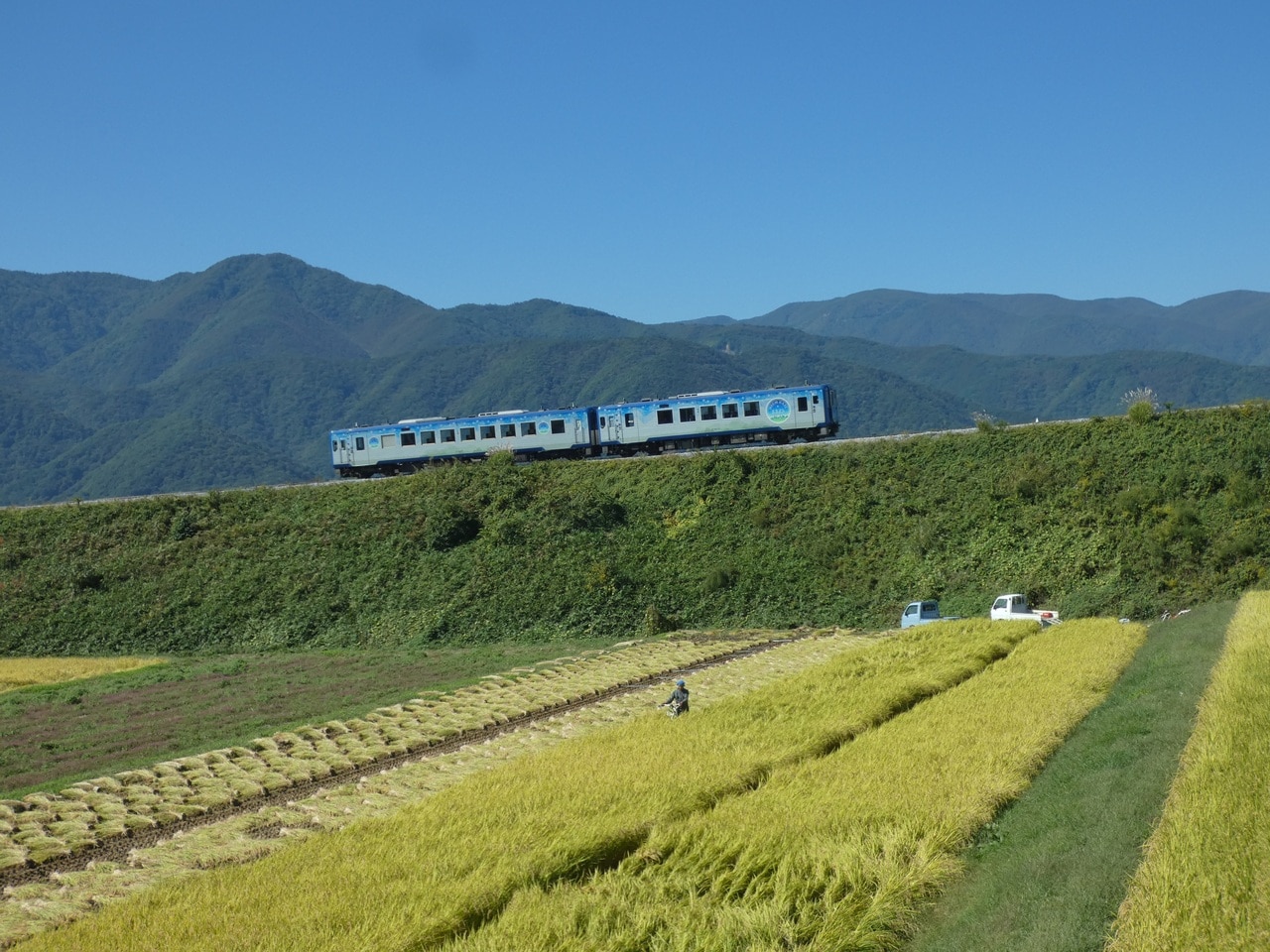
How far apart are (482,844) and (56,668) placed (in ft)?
90.4

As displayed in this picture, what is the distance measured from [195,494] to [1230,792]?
45.0 metres

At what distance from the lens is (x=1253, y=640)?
20266 mm

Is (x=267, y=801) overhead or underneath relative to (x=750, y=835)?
underneath

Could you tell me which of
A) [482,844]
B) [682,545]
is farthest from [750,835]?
[682,545]

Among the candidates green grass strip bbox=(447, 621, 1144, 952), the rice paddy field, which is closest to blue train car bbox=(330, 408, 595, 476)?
the rice paddy field

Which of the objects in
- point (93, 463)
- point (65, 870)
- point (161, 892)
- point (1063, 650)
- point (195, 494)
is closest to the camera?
point (161, 892)

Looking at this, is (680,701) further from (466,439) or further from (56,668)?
(466,439)

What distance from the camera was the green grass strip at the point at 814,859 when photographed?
9.45 m

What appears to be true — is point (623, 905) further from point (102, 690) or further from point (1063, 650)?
point (102, 690)

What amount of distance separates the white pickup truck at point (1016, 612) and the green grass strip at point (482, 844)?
12440 millimetres

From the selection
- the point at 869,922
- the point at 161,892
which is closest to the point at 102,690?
the point at 161,892

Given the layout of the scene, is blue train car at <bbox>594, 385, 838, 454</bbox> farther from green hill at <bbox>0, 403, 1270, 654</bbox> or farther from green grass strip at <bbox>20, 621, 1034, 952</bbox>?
green grass strip at <bbox>20, 621, 1034, 952</bbox>

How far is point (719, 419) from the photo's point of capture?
46844mm

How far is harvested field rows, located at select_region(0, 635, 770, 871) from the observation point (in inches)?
573
